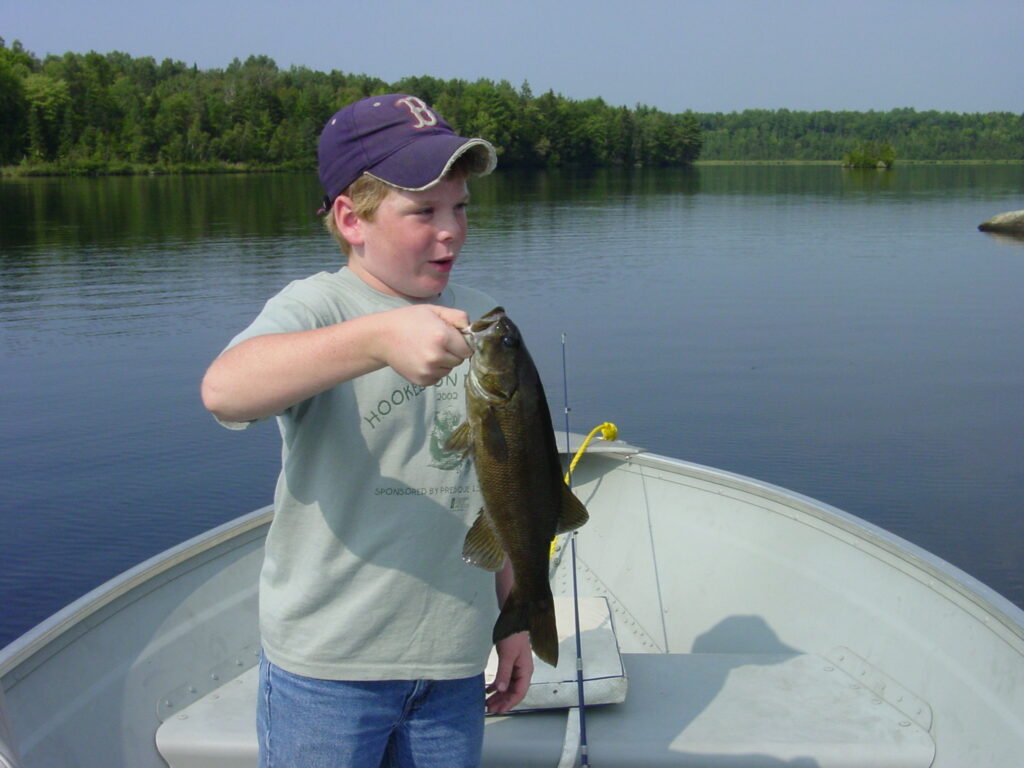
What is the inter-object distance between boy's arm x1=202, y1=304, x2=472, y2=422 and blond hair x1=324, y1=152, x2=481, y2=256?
426 mm

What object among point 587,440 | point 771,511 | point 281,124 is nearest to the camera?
point 771,511

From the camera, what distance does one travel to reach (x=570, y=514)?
2.24 metres

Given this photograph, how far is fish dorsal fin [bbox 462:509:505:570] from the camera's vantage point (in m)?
2.13

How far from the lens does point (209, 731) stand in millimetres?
3584

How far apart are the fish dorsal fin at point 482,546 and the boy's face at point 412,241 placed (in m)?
0.52

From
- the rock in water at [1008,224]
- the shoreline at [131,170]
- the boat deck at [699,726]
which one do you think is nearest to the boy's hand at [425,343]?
the boat deck at [699,726]

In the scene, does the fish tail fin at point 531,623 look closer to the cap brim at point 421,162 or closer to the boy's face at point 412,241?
the boy's face at point 412,241

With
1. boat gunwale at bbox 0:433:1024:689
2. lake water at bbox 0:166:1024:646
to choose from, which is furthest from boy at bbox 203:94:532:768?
lake water at bbox 0:166:1024:646

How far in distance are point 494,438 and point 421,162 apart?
60cm

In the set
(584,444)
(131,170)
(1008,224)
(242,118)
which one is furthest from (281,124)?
(584,444)

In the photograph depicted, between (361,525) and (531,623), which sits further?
(531,623)

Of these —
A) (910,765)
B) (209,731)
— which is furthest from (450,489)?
(910,765)

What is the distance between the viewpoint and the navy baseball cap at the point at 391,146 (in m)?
2.13

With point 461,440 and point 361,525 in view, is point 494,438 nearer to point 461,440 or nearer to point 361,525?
point 461,440
